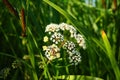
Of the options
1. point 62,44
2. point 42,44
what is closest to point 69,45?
point 62,44

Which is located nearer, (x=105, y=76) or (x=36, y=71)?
(x=36, y=71)

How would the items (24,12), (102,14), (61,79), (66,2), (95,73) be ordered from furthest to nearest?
(66,2)
(102,14)
(95,73)
(61,79)
(24,12)

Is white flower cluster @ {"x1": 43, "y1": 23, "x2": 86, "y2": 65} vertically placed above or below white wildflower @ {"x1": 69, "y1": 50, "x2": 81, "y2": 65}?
above

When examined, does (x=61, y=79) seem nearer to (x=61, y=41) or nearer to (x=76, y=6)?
(x=61, y=41)

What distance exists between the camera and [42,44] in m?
1.77

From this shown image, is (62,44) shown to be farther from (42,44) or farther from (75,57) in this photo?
(42,44)

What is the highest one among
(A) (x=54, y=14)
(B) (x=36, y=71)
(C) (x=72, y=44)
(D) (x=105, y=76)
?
(A) (x=54, y=14)

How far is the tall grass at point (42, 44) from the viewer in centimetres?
142

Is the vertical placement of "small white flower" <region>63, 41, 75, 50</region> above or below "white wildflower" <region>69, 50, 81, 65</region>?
above

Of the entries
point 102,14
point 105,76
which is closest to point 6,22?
point 102,14

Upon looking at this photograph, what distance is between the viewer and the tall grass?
56.0 inches

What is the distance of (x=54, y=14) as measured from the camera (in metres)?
1.72

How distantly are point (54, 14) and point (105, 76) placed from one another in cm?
55

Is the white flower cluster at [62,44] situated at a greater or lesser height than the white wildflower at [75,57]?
greater
